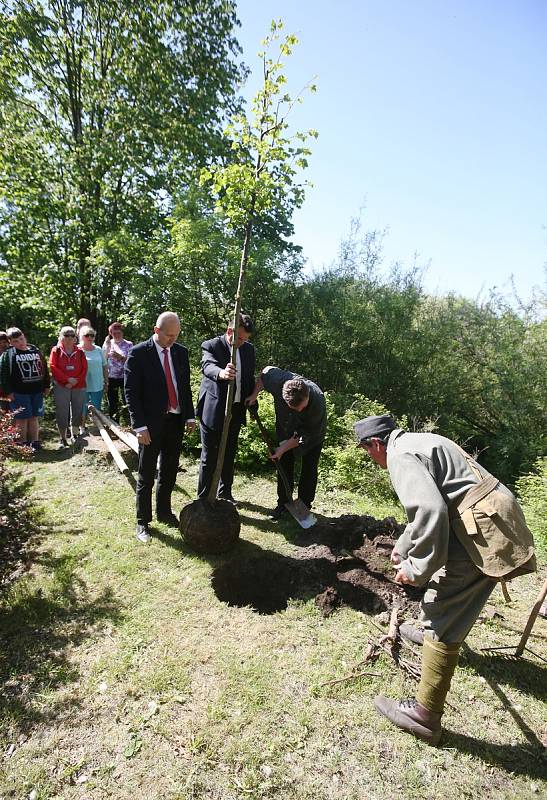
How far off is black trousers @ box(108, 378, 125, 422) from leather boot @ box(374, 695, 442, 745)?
721 cm

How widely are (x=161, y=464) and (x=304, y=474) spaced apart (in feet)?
5.70

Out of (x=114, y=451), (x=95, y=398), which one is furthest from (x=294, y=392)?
(x=95, y=398)

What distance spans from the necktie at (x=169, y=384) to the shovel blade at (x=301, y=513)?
1910 millimetres

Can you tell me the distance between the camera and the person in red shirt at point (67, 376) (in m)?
A: 6.81

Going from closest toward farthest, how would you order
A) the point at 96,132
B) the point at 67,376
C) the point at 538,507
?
1. the point at 538,507
2. the point at 67,376
3. the point at 96,132

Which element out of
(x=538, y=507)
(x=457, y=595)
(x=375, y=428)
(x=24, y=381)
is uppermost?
(x=375, y=428)

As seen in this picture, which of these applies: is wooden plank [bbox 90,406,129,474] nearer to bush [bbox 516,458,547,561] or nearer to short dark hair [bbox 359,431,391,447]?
short dark hair [bbox 359,431,391,447]

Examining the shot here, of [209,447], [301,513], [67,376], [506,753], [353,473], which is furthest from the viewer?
[67,376]

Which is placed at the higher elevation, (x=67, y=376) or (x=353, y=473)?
(x=67, y=376)

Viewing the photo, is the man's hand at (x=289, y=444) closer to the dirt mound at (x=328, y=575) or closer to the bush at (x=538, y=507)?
the dirt mound at (x=328, y=575)

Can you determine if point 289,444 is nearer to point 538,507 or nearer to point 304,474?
point 304,474

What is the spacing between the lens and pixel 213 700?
2.71 metres

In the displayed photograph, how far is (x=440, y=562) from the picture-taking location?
2.19m

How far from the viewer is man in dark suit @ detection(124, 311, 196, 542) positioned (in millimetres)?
4199
